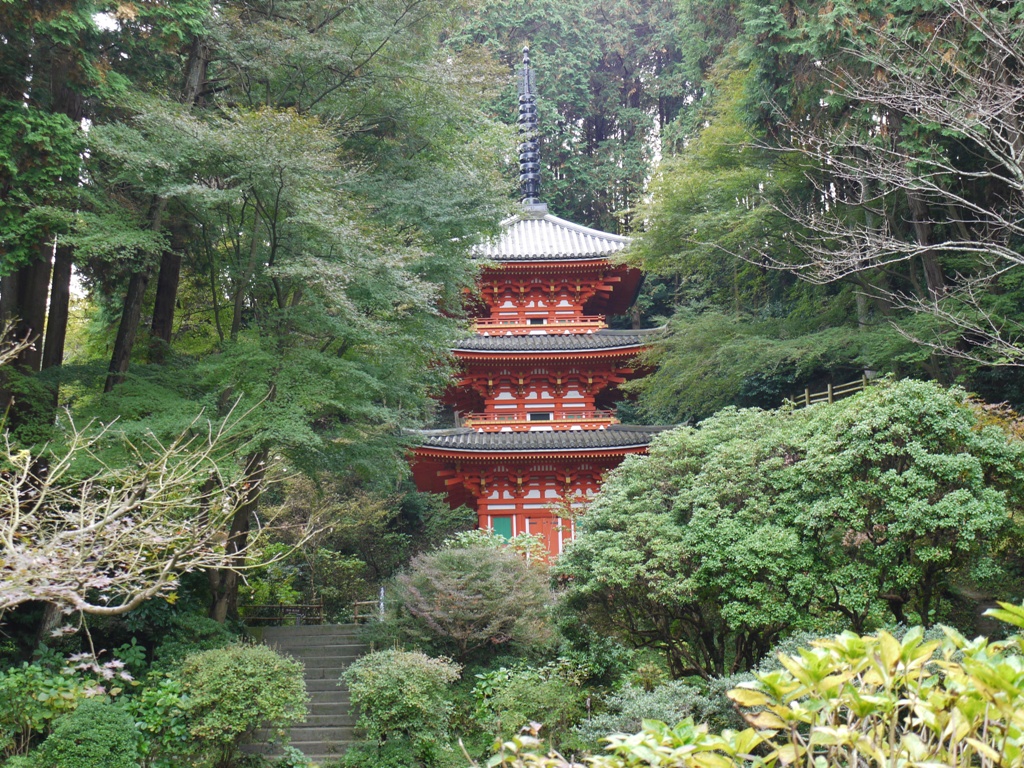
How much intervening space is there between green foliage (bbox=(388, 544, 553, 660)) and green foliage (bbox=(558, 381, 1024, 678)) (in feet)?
6.83

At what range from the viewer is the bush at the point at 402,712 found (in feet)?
30.8

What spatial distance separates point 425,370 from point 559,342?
472 cm

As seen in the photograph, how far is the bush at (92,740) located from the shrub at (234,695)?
0.75 m

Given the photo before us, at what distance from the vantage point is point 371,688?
951 cm

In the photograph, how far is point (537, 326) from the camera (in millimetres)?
17922

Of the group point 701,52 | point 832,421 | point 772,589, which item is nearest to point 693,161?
point 701,52

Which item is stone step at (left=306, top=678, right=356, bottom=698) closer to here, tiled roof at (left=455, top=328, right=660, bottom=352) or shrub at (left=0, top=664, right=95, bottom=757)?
shrub at (left=0, top=664, right=95, bottom=757)

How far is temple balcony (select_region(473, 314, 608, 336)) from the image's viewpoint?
58.0 ft

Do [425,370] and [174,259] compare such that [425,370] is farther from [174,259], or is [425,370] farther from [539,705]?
[539,705]

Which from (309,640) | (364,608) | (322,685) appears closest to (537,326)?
(364,608)

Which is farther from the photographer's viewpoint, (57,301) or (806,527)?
(57,301)

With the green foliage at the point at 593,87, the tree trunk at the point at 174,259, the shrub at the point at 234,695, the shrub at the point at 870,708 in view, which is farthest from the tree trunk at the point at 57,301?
the green foliage at the point at 593,87

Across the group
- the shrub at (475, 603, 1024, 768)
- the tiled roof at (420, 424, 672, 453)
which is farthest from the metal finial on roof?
the shrub at (475, 603, 1024, 768)

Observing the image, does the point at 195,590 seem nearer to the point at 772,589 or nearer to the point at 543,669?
the point at 543,669
